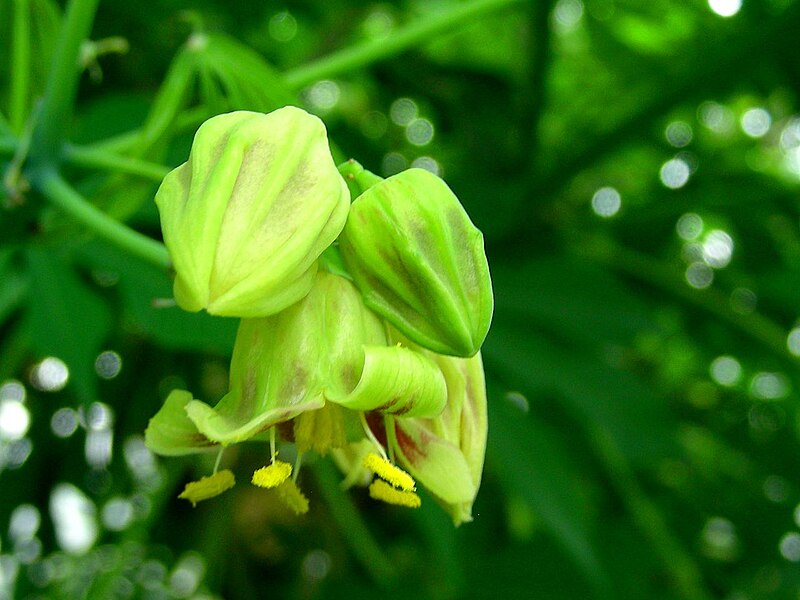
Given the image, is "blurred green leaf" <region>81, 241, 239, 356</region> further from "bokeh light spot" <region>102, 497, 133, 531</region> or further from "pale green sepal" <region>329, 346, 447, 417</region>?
"bokeh light spot" <region>102, 497, 133, 531</region>

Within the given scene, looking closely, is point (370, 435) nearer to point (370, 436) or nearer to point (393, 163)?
point (370, 436)

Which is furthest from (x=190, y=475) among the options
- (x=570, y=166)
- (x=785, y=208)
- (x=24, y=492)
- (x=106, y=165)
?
(x=785, y=208)

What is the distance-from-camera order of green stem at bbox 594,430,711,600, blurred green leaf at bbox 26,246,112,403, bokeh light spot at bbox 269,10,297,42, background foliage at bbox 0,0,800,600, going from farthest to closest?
bokeh light spot at bbox 269,10,297,42, green stem at bbox 594,430,711,600, background foliage at bbox 0,0,800,600, blurred green leaf at bbox 26,246,112,403

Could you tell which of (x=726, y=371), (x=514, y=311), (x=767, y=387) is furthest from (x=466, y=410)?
(x=767, y=387)

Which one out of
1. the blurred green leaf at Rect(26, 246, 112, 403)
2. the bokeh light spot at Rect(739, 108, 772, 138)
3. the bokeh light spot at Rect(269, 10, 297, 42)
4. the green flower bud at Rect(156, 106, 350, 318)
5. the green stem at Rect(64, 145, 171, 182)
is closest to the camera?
the green flower bud at Rect(156, 106, 350, 318)

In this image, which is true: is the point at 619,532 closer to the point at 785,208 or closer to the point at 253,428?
the point at 785,208

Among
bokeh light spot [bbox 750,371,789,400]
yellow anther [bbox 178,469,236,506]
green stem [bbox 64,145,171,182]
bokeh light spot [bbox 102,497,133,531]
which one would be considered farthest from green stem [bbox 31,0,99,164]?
bokeh light spot [bbox 750,371,789,400]
